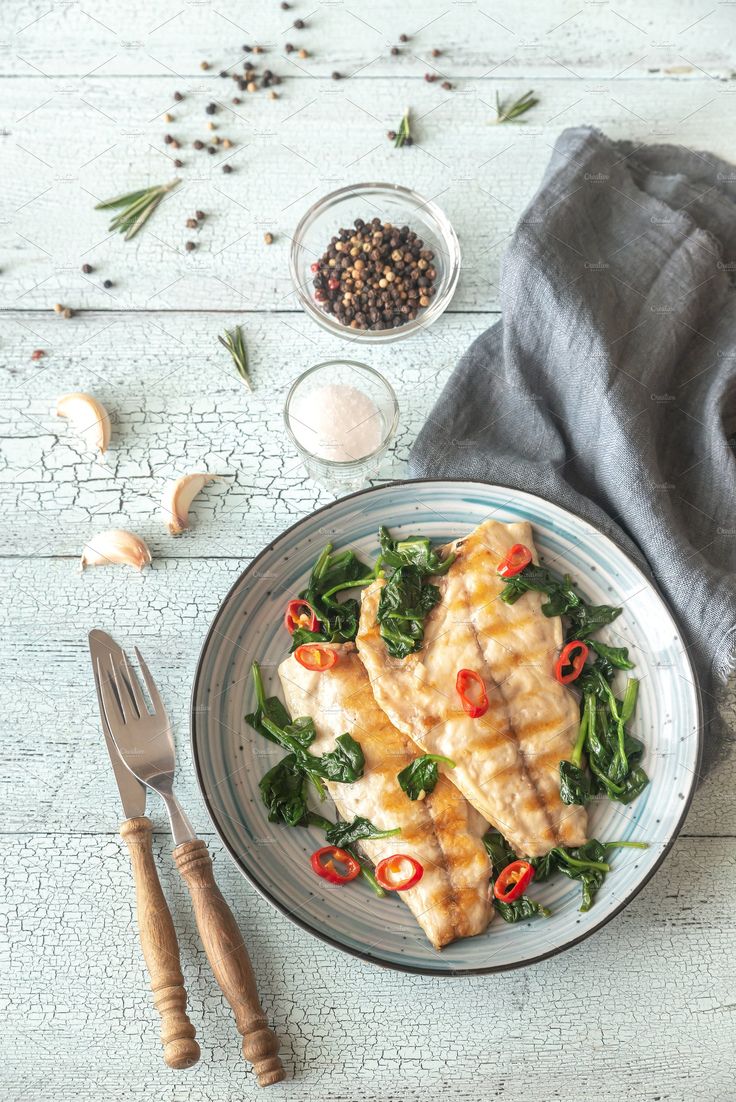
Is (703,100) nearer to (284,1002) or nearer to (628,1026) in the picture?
(628,1026)

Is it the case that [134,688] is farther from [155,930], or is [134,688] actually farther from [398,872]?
[398,872]

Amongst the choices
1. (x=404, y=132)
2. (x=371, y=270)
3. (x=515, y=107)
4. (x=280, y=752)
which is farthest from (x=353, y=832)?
(x=515, y=107)

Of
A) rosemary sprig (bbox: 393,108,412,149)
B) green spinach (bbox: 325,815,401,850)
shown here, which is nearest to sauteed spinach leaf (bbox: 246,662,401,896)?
green spinach (bbox: 325,815,401,850)

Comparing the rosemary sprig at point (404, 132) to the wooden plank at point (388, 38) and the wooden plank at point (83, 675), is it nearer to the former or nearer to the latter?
the wooden plank at point (388, 38)

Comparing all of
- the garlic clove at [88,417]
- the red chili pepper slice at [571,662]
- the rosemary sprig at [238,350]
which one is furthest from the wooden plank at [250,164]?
the red chili pepper slice at [571,662]

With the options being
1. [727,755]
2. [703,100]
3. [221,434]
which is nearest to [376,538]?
[221,434]

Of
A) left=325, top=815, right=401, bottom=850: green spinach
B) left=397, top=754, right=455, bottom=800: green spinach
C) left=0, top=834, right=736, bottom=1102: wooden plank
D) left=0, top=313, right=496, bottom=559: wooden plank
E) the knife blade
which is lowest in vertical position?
left=0, top=834, right=736, bottom=1102: wooden plank

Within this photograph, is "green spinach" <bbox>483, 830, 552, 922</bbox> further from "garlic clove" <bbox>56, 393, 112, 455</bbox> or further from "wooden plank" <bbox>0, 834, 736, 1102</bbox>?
"garlic clove" <bbox>56, 393, 112, 455</bbox>
